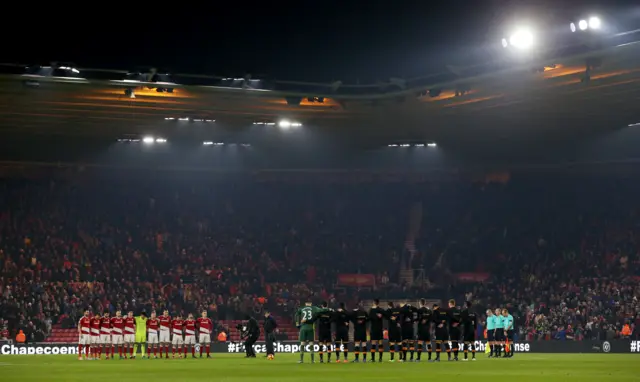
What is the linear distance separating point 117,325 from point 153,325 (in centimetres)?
162

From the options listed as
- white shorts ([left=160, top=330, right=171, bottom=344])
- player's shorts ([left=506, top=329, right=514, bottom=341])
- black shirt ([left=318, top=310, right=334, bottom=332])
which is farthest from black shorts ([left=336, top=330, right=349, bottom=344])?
white shorts ([left=160, top=330, right=171, bottom=344])

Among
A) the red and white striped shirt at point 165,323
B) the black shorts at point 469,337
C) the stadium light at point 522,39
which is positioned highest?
the stadium light at point 522,39

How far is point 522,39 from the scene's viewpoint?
128 ft

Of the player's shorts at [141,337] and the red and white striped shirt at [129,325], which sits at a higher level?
the red and white striped shirt at [129,325]

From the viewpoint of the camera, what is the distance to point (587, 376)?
26156 mm

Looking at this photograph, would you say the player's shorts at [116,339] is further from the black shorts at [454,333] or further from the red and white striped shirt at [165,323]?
the black shorts at [454,333]

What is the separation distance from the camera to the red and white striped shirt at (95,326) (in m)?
40.0

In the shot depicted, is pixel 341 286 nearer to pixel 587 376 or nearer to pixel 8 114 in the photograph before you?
pixel 8 114

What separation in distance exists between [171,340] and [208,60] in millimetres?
12115

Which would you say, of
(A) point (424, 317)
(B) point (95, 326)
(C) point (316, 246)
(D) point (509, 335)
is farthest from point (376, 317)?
(C) point (316, 246)

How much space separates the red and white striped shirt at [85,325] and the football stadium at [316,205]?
0.09 metres

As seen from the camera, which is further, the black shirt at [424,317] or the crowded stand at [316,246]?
the crowded stand at [316,246]

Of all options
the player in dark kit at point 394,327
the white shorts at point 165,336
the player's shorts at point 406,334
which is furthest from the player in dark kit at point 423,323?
the white shorts at point 165,336

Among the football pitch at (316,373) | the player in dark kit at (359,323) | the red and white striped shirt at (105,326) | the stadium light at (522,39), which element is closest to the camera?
the football pitch at (316,373)
